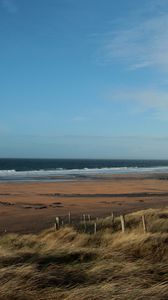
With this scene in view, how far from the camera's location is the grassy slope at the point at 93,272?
24.1 feet

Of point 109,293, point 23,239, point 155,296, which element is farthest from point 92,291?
point 23,239

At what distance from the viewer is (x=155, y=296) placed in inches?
283

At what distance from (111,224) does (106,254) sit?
8204 millimetres

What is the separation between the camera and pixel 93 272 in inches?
345

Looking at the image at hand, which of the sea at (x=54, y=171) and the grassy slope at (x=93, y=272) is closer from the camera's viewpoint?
the grassy slope at (x=93, y=272)

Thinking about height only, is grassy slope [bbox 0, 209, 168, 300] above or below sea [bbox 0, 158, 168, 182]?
below

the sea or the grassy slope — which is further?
the sea

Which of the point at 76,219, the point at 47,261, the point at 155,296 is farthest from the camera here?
the point at 76,219

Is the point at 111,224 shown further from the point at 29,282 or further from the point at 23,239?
the point at 29,282

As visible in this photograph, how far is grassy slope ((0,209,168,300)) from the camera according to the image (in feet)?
24.1

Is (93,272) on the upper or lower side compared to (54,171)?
lower

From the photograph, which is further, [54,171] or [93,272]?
[54,171]

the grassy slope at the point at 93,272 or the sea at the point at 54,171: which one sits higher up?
the sea at the point at 54,171

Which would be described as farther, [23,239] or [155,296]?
[23,239]
